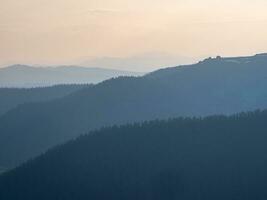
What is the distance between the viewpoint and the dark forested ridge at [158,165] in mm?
132625

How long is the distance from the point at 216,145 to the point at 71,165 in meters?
33.1

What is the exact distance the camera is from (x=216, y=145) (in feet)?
476

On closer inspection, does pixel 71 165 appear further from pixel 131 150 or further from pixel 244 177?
pixel 244 177

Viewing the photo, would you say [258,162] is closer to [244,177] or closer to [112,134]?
[244,177]

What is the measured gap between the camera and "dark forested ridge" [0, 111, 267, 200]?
133m

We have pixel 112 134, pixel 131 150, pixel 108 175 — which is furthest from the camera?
pixel 112 134

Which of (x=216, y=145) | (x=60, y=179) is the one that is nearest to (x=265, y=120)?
(x=216, y=145)

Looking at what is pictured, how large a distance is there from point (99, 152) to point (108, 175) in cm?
1342

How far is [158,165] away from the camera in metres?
144

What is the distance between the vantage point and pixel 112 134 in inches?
6496

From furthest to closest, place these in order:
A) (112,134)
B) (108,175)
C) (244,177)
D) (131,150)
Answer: (112,134), (131,150), (108,175), (244,177)

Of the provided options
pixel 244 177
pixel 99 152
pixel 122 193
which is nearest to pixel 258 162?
pixel 244 177

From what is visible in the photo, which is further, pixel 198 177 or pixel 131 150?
pixel 131 150

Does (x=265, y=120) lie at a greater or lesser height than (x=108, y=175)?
greater
